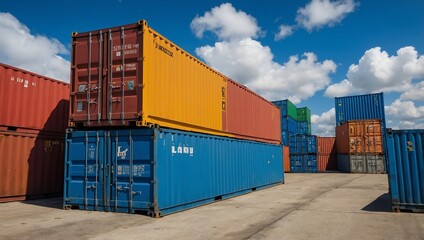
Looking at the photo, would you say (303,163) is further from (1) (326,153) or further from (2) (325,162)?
(1) (326,153)

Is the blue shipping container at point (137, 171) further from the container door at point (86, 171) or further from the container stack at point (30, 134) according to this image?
the container stack at point (30, 134)

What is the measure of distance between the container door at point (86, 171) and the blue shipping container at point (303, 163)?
95.5 feet

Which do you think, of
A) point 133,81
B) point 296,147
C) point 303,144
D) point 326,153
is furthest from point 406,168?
point 326,153

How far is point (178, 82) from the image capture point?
11562 mm

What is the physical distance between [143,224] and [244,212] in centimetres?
337

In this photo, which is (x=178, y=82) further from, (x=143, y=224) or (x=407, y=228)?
(x=407, y=228)

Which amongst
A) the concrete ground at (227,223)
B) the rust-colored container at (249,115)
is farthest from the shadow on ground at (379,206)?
the rust-colored container at (249,115)

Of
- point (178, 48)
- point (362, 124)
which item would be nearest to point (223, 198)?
point (178, 48)

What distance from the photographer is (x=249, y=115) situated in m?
17.7

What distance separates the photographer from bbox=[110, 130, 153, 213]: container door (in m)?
9.84

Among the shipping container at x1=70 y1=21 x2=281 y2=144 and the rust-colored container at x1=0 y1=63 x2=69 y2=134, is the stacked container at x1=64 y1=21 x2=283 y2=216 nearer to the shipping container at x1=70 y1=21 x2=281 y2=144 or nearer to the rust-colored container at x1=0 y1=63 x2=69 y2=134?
the shipping container at x1=70 y1=21 x2=281 y2=144

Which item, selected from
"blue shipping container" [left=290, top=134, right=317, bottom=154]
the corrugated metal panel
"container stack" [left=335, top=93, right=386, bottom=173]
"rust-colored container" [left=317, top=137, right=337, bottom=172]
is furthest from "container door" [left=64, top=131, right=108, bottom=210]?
the corrugated metal panel

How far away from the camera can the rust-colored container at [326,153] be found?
37.6 meters

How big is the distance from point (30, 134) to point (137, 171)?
614 centimetres
